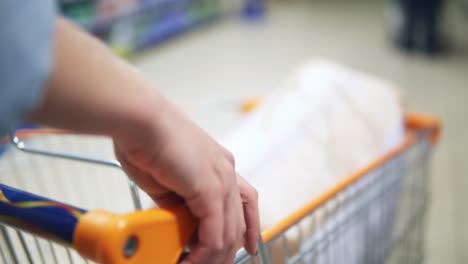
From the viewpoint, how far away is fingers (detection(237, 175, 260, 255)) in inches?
18.5

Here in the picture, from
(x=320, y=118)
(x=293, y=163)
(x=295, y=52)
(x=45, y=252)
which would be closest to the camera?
(x=45, y=252)

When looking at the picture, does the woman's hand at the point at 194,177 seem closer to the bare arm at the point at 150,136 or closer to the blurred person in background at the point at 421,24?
the bare arm at the point at 150,136

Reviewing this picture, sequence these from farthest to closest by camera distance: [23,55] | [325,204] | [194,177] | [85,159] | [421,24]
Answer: [421,24] → [325,204] → [85,159] → [194,177] → [23,55]

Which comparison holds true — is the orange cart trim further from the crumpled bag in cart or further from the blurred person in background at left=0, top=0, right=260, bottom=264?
the blurred person in background at left=0, top=0, right=260, bottom=264

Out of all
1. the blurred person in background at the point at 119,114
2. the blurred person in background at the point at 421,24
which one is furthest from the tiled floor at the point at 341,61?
the blurred person in background at the point at 119,114

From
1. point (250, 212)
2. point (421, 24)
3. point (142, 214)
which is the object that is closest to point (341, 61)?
point (421, 24)

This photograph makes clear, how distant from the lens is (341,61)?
9.33 ft

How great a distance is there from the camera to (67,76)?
0.91 feet

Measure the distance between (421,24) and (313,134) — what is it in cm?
210

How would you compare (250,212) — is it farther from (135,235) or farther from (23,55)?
(23,55)

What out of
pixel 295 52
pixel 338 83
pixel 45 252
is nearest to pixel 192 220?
pixel 45 252

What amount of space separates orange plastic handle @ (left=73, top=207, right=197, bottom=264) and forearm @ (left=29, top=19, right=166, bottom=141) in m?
0.08

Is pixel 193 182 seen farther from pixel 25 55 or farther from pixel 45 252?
pixel 45 252

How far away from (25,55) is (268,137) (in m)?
0.84
